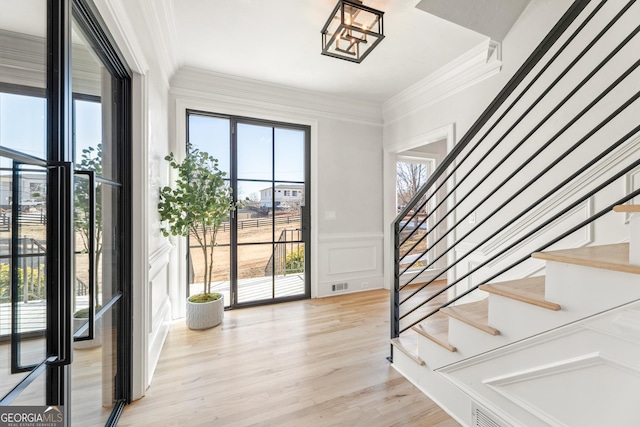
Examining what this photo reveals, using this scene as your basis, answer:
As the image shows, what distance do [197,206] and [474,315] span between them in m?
2.35

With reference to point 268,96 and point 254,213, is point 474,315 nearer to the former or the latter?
point 254,213

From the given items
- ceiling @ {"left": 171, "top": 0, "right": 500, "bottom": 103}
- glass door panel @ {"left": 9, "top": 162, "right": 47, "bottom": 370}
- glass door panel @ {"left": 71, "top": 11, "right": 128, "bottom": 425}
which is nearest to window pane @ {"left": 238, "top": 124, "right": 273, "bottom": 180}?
ceiling @ {"left": 171, "top": 0, "right": 500, "bottom": 103}

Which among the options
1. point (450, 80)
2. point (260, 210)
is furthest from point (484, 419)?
point (450, 80)

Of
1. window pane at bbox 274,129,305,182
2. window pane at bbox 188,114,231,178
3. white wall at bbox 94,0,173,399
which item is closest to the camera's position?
white wall at bbox 94,0,173,399

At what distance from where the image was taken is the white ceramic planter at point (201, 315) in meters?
2.69

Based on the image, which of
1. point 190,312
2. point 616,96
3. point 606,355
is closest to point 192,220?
point 190,312

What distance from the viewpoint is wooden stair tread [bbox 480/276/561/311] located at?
1.04 m

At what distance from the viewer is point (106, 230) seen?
4.86 ft

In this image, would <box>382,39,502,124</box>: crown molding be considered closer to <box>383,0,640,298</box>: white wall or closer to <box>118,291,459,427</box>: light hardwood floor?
<box>383,0,640,298</box>: white wall

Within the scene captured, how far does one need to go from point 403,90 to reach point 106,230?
349 centimetres

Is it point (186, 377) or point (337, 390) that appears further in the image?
point (186, 377)

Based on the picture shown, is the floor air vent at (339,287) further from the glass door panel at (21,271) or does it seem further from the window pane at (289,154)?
the glass door panel at (21,271)

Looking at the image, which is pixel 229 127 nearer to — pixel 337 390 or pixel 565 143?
pixel 337 390

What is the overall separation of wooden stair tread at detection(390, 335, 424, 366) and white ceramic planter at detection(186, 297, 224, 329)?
1764 millimetres
